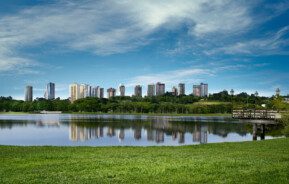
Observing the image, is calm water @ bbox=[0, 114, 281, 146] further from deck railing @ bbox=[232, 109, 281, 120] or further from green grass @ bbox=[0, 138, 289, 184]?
green grass @ bbox=[0, 138, 289, 184]

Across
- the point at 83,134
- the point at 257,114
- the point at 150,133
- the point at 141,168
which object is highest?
the point at 257,114

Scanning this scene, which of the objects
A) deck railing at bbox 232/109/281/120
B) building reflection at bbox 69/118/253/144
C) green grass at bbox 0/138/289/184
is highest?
deck railing at bbox 232/109/281/120

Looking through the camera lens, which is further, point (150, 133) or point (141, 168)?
point (150, 133)

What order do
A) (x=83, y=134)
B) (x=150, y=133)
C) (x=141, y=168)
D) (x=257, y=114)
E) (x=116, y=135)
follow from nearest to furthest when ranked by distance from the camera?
1. (x=141, y=168)
2. (x=116, y=135)
3. (x=257, y=114)
4. (x=83, y=134)
5. (x=150, y=133)

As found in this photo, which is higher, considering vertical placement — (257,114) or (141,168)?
(257,114)

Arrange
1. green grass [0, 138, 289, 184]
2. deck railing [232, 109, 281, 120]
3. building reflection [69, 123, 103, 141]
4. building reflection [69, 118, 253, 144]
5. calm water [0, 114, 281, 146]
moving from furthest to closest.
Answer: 1. deck railing [232, 109, 281, 120]
2. building reflection [69, 118, 253, 144]
3. building reflection [69, 123, 103, 141]
4. calm water [0, 114, 281, 146]
5. green grass [0, 138, 289, 184]

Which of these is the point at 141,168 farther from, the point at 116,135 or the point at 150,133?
the point at 150,133

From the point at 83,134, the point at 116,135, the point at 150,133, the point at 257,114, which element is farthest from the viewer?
the point at 150,133

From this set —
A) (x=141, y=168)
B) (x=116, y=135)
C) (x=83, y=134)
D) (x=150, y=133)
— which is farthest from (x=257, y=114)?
(x=141, y=168)

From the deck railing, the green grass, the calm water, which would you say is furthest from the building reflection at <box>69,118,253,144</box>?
the green grass

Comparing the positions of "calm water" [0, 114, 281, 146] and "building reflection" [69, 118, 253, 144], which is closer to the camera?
"calm water" [0, 114, 281, 146]

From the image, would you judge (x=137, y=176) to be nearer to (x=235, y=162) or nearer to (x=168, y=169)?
(x=168, y=169)

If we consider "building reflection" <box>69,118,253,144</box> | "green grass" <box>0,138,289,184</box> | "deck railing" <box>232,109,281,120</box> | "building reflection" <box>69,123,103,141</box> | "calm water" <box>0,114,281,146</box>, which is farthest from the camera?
"deck railing" <box>232,109,281,120</box>

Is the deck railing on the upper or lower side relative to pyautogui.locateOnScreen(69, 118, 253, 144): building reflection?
upper
